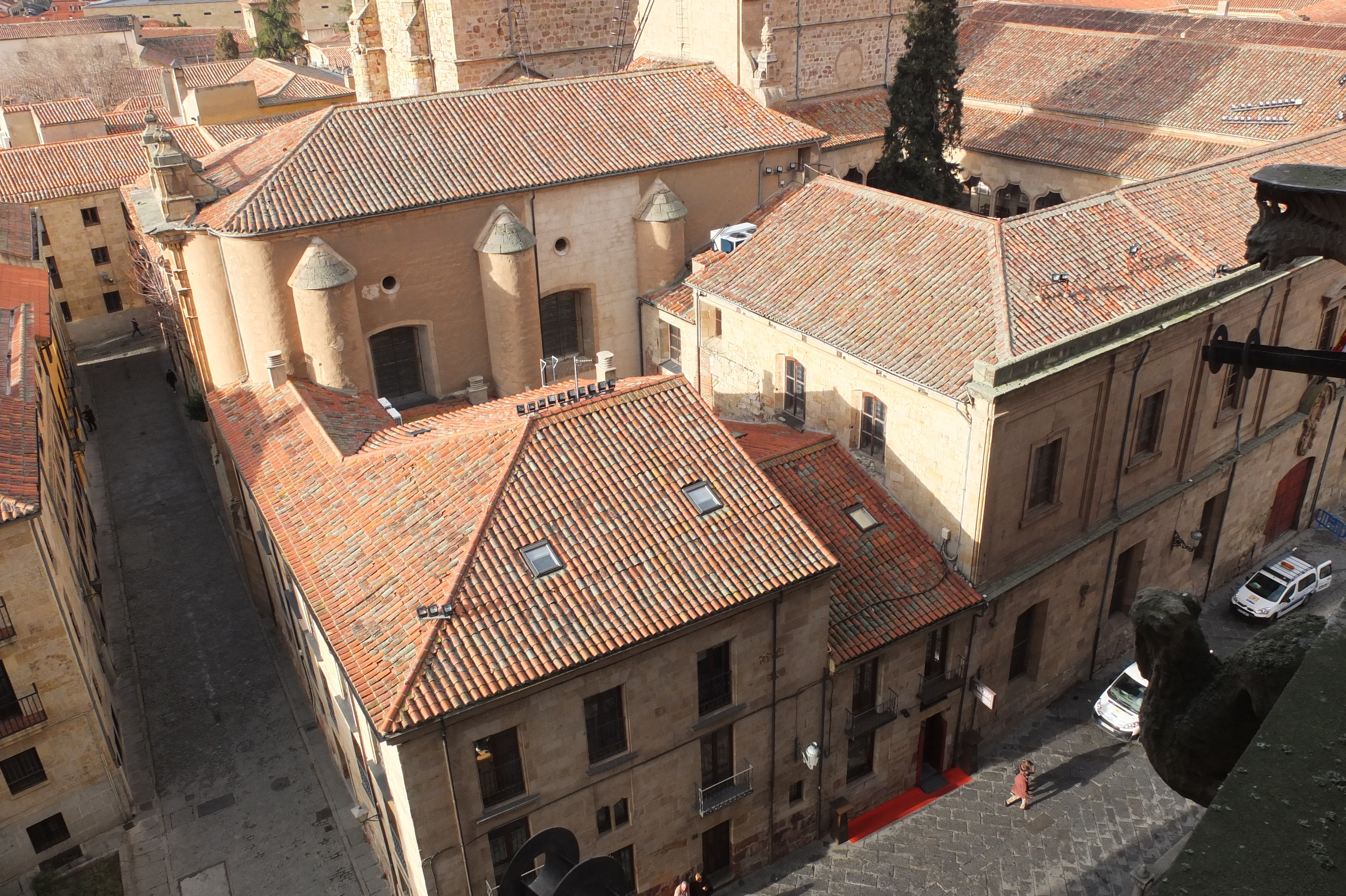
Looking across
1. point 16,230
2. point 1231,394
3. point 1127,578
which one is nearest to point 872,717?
point 1127,578

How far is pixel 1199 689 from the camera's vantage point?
6082 mm

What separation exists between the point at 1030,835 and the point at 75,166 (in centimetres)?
4877

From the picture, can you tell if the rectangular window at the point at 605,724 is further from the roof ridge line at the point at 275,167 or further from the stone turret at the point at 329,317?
the roof ridge line at the point at 275,167

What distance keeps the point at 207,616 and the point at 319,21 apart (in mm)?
90545

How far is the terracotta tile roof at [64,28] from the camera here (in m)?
74.3

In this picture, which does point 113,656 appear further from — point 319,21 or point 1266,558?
point 319,21

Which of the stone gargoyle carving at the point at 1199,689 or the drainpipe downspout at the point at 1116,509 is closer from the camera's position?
the stone gargoyle carving at the point at 1199,689

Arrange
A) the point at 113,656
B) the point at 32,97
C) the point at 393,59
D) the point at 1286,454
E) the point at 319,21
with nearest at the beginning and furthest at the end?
the point at 113,656
the point at 1286,454
the point at 393,59
the point at 32,97
the point at 319,21

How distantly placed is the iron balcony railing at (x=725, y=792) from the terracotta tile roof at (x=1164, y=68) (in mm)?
31007

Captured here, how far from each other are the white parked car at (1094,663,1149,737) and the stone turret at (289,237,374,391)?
21549 millimetres

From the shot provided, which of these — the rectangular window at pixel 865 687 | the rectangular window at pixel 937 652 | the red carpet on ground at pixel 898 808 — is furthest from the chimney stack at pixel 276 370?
the red carpet on ground at pixel 898 808

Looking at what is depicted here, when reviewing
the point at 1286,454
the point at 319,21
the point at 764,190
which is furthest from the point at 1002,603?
the point at 319,21

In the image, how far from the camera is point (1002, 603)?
24.6 meters

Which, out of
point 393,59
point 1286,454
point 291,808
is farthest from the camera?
point 393,59
